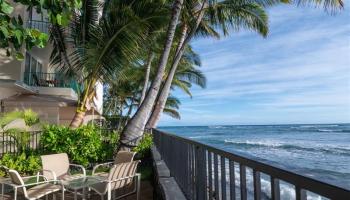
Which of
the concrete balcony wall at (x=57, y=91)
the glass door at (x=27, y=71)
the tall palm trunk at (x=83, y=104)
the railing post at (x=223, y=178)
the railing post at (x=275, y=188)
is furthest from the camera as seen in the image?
the concrete balcony wall at (x=57, y=91)

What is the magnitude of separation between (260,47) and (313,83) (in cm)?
1065

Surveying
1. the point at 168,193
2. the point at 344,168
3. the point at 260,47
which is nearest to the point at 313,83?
the point at 260,47

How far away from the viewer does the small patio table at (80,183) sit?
231 inches

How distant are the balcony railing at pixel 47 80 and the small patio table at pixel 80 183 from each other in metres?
11.2

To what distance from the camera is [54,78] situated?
786 inches

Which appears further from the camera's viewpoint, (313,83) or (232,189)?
(313,83)

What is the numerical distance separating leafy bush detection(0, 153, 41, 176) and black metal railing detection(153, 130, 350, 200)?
17.7 feet

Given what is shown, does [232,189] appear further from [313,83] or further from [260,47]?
[313,83]

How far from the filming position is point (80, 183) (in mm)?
6109

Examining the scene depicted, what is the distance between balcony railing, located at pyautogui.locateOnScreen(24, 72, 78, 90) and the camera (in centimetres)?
1716

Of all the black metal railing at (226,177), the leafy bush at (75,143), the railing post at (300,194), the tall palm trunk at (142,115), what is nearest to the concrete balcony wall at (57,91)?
the leafy bush at (75,143)

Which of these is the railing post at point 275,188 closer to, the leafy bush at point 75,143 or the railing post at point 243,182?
the railing post at point 243,182

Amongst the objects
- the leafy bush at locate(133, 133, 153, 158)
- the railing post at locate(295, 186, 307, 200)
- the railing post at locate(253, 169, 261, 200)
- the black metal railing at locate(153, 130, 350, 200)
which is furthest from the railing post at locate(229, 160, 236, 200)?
the leafy bush at locate(133, 133, 153, 158)

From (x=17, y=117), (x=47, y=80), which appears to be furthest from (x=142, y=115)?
(x=47, y=80)
